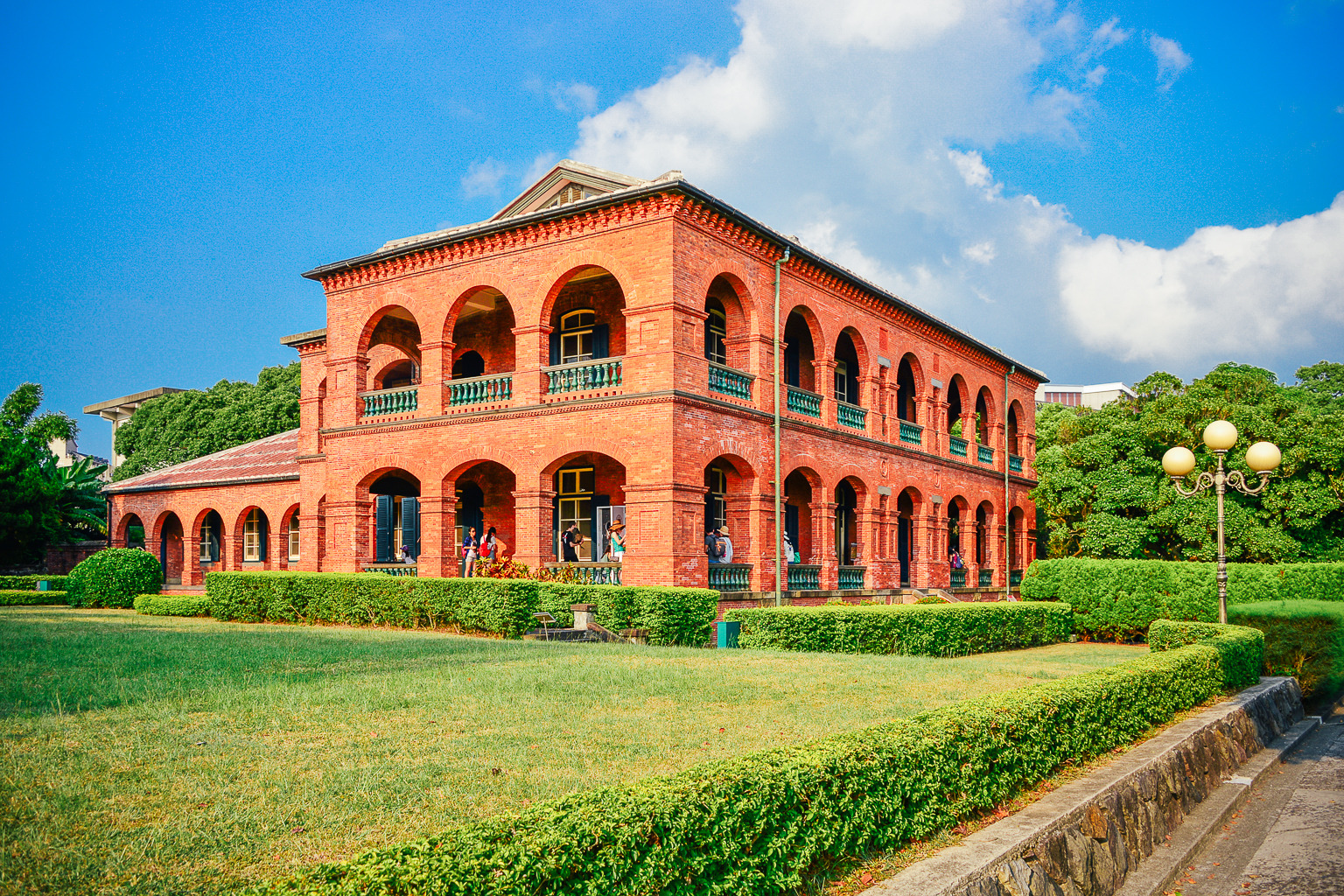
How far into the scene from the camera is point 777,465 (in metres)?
19.4

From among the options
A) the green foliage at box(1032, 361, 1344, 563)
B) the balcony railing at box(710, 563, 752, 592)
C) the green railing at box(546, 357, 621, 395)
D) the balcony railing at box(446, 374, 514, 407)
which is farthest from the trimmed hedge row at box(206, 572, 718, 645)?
the green foliage at box(1032, 361, 1344, 563)

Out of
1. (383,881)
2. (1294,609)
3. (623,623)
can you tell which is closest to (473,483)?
(623,623)

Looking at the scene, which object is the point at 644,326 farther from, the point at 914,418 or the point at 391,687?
the point at 914,418

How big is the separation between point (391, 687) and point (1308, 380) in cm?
6392

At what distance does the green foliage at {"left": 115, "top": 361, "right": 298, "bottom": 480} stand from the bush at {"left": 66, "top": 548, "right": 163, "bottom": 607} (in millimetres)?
20099

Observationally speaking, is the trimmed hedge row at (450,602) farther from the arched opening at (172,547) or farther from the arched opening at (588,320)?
the arched opening at (172,547)

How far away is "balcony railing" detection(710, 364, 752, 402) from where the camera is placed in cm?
1820

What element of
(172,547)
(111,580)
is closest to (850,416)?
(111,580)

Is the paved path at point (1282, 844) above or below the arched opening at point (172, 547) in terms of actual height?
below

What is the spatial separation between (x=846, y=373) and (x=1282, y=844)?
62.6 ft

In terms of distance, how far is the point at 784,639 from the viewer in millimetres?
13922

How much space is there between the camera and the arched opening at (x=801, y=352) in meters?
23.1

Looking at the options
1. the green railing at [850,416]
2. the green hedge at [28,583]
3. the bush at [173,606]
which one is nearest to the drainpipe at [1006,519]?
the green railing at [850,416]

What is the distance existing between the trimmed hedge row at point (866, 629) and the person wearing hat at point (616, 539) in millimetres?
3199
